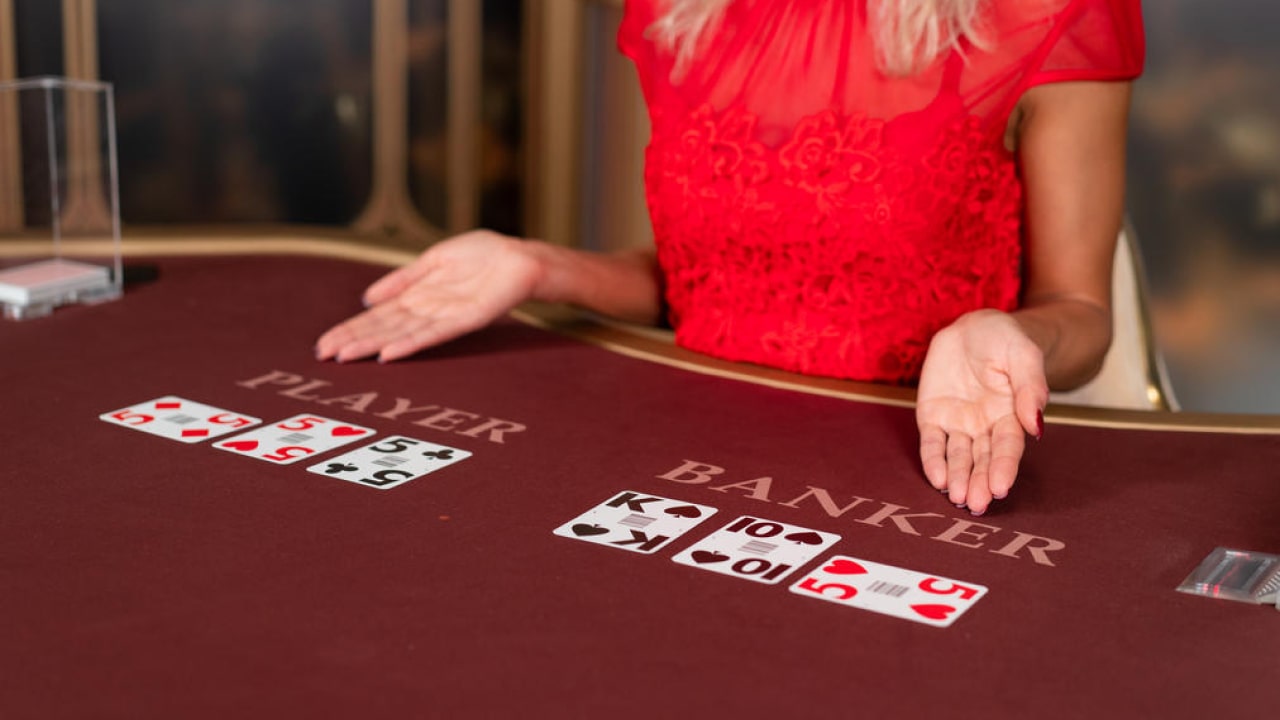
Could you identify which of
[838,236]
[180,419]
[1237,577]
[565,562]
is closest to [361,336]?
[180,419]

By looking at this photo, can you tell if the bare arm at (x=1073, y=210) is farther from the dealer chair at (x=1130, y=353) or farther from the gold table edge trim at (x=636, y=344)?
the dealer chair at (x=1130, y=353)

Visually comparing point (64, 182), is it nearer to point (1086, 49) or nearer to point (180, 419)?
point (180, 419)

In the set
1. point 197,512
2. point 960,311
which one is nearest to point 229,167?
point 960,311

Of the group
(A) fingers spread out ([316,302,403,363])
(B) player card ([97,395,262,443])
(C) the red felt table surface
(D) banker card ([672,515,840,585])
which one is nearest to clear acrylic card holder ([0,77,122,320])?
(C) the red felt table surface

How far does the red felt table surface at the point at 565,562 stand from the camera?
0.91m

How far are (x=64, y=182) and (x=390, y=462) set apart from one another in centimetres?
97

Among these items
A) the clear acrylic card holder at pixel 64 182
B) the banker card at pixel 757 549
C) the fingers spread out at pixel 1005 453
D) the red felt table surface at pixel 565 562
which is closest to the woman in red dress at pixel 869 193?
the red felt table surface at pixel 565 562

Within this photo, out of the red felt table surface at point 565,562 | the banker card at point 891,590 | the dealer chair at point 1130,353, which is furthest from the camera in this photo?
the dealer chair at point 1130,353

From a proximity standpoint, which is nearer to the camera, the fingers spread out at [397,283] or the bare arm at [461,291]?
the bare arm at [461,291]

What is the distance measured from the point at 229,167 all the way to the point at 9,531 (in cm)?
301

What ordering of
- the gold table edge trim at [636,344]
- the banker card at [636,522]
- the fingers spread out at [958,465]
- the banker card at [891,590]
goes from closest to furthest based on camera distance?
the banker card at [891,590], the banker card at [636,522], the fingers spread out at [958,465], the gold table edge trim at [636,344]

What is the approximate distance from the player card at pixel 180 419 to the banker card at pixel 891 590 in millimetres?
643

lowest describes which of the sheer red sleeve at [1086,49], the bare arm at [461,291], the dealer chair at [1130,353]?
the dealer chair at [1130,353]

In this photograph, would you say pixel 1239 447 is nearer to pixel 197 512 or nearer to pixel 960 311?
pixel 960 311
